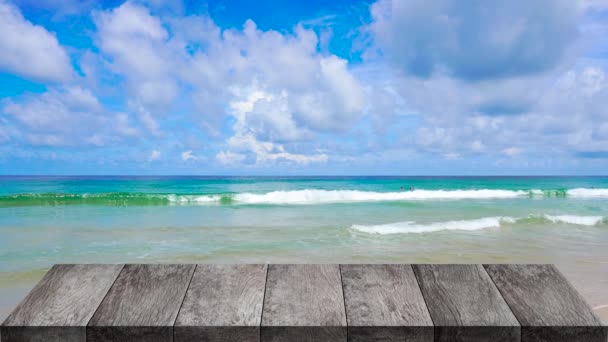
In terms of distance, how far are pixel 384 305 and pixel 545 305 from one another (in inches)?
22.5

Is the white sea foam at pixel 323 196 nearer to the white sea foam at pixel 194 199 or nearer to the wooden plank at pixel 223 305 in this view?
the white sea foam at pixel 194 199

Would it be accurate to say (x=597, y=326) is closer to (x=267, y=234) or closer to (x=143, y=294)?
(x=143, y=294)

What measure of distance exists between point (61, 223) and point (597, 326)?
45.5 feet

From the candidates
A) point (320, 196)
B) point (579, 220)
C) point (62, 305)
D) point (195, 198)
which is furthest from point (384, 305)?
point (320, 196)

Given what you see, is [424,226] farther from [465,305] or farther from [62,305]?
[62,305]

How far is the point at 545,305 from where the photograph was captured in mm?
1618

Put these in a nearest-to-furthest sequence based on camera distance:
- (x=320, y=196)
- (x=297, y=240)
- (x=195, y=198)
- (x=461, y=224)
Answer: (x=297, y=240) < (x=461, y=224) < (x=195, y=198) < (x=320, y=196)

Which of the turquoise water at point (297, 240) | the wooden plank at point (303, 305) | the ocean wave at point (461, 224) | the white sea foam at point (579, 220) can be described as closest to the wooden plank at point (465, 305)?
the wooden plank at point (303, 305)

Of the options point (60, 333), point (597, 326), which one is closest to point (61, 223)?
point (60, 333)

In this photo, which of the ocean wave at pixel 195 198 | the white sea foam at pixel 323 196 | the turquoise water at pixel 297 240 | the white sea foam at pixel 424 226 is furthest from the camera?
the white sea foam at pixel 323 196

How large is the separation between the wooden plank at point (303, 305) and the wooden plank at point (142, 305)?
1.07 ft

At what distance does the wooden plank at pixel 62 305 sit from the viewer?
1.53 metres

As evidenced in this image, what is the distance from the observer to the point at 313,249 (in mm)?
8273

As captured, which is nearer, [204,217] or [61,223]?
[61,223]
